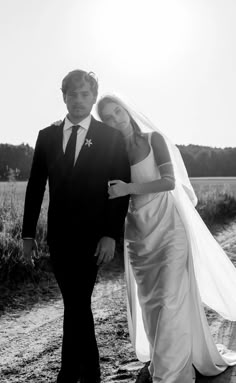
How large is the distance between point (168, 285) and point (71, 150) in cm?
123

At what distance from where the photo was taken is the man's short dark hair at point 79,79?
10.7 feet

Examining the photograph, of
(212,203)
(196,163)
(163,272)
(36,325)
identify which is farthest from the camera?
(196,163)

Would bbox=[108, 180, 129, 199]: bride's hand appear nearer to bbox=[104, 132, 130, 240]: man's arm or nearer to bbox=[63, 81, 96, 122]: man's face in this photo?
bbox=[104, 132, 130, 240]: man's arm

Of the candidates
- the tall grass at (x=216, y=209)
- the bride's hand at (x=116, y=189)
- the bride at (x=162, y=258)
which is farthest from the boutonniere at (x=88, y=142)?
the tall grass at (x=216, y=209)

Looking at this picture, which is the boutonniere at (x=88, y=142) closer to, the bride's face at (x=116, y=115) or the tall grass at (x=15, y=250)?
the bride's face at (x=116, y=115)

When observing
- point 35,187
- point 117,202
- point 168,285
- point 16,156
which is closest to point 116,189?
point 117,202

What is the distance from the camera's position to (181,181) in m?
4.23

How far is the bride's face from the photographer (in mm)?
3848

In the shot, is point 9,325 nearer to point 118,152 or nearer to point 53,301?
point 53,301

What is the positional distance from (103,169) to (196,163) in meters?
41.4

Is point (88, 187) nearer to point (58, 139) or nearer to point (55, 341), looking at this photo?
point (58, 139)

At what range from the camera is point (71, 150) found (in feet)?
10.8

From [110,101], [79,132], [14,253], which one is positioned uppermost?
[110,101]

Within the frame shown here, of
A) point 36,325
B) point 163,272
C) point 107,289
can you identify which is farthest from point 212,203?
point 163,272
